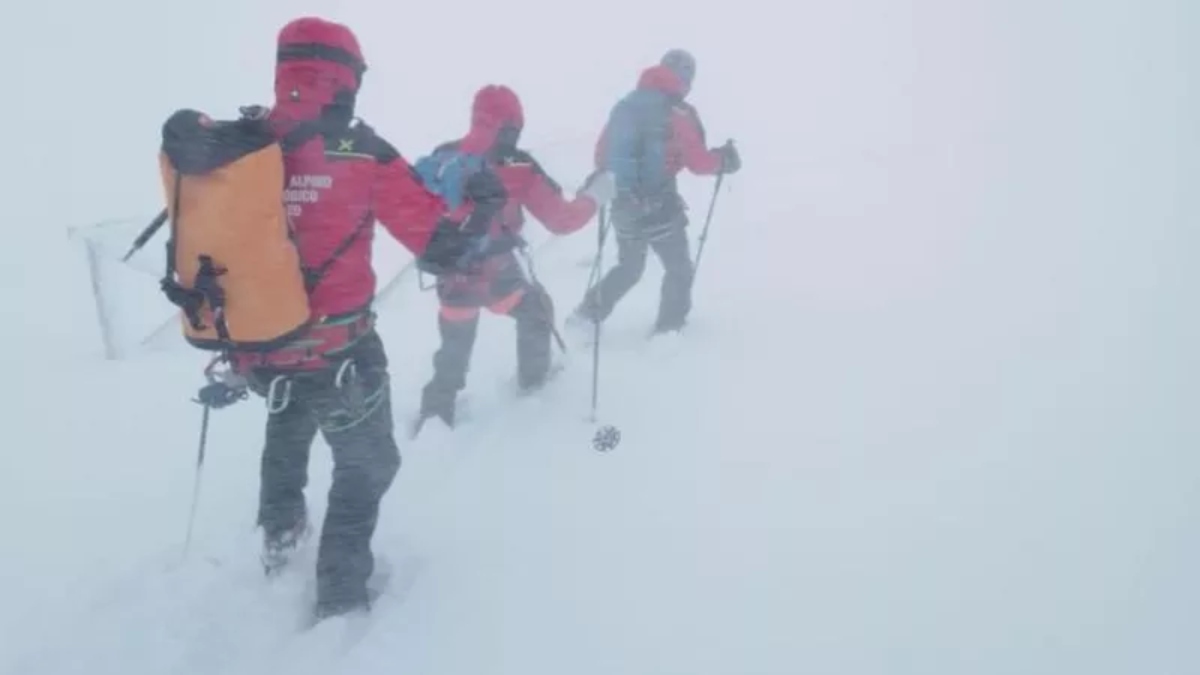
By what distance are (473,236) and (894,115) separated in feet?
78.8

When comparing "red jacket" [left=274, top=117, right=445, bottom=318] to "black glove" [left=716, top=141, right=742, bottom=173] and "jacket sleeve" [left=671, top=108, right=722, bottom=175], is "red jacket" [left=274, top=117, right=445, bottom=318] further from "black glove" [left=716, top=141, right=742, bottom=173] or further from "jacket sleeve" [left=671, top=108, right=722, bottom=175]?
"black glove" [left=716, top=141, right=742, bottom=173]

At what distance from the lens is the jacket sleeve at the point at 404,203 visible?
3.28 metres

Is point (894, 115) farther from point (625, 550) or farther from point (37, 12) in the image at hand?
point (37, 12)

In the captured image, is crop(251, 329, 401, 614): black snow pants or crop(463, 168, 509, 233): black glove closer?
crop(251, 329, 401, 614): black snow pants

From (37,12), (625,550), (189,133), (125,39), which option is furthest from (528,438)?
(37,12)

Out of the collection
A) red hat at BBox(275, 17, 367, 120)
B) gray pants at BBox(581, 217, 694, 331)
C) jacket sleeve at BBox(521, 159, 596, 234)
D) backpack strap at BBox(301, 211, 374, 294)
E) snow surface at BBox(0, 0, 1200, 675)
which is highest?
red hat at BBox(275, 17, 367, 120)

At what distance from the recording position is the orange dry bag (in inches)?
110

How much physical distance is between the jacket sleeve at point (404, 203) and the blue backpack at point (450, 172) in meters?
1.14

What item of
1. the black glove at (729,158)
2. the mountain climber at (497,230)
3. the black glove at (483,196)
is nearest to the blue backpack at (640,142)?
the black glove at (729,158)

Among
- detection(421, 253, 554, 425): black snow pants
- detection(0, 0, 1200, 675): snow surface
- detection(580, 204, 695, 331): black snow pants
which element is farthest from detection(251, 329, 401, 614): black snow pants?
detection(580, 204, 695, 331): black snow pants

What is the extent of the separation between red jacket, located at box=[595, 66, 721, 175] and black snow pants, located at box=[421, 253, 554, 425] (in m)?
1.66

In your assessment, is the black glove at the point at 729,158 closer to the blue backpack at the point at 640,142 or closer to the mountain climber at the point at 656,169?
the mountain climber at the point at 656,169

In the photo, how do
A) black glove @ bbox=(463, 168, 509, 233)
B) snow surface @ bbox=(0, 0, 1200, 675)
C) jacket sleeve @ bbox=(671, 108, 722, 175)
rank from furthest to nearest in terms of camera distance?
jacket sleeve @ bbox=(671, 108, 722, 175), black glove @ bbox=(463, 168, 509, 233), snow surface @ bbox=(0, 0, 1200, 675)

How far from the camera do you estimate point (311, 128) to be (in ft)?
10.3
